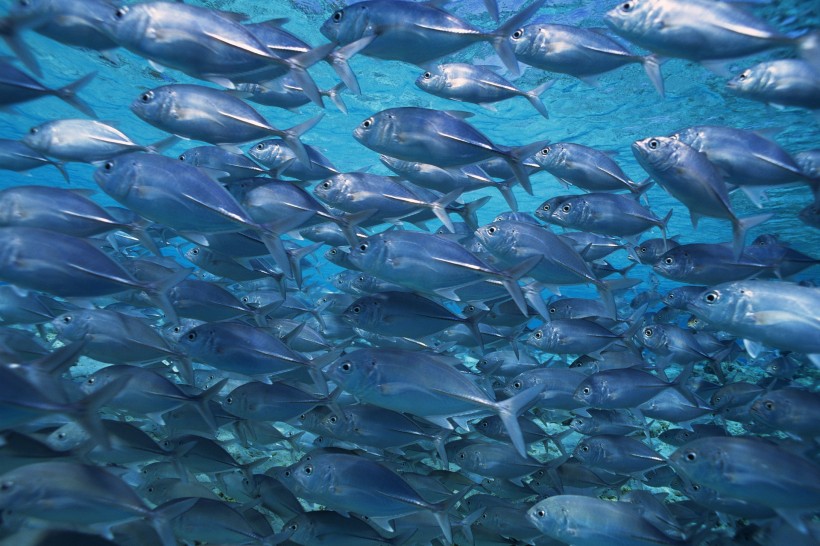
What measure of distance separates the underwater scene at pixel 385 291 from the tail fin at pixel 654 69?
0.10 ft

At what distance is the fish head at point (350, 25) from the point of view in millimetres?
3701

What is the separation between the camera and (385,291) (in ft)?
14.5

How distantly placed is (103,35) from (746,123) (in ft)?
48.8

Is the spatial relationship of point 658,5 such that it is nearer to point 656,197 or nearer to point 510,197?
point 510,197

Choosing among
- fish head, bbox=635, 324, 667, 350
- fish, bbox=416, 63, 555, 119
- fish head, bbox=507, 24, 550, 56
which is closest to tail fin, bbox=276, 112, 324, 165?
fish, bbox=416, 63, 555, 119

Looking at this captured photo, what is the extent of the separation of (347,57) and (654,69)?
2.49 metres

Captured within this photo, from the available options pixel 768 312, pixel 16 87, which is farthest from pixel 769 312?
pixel 16 87

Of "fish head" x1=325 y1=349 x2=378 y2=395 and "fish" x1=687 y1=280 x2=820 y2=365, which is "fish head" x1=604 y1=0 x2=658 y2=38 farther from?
"fish head" x1=325 y1=349 x2=378 y2=395

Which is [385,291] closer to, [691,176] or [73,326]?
[691,176]

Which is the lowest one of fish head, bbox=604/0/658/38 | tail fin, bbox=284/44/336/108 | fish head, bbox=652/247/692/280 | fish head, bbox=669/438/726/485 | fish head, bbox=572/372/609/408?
fish head, bbox=572/372/609/408

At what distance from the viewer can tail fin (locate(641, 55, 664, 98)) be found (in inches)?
151

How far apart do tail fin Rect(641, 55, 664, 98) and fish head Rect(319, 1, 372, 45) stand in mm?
2205

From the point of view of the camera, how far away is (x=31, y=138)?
4.28 m

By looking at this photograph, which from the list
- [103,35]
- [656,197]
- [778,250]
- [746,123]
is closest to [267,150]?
[103,35]
